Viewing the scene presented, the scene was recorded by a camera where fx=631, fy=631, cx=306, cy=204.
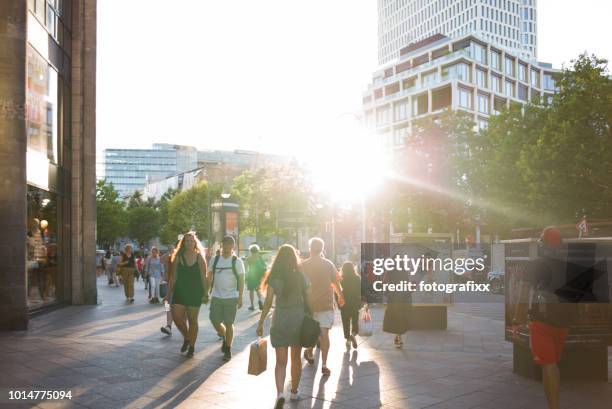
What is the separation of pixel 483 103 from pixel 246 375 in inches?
3119

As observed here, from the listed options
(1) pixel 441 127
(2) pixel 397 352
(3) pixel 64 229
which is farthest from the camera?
(1) pixel 441 127

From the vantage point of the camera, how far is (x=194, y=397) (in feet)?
22.1

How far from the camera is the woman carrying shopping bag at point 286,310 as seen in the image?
21.1ft

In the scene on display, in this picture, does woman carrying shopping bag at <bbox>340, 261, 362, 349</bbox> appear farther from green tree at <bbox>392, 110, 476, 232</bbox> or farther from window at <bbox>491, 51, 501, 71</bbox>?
window at <bbox>491, 51, 501, 71</bbox>

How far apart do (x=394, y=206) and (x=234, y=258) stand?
38.7m

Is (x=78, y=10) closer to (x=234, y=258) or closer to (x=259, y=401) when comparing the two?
(x=234, y=258)

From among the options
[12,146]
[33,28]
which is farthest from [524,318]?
[33,28]

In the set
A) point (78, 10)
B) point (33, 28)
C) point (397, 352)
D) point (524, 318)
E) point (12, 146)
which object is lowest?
point (397, 352)

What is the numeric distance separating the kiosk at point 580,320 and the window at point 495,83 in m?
79.8

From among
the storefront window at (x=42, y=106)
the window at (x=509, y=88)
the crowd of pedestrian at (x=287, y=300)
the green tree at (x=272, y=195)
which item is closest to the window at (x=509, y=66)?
the window at (x=509, y=88)

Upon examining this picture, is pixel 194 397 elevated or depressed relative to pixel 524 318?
depressed

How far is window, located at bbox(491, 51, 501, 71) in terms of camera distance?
3310 inches

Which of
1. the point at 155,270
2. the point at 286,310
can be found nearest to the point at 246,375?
the point at 286,310

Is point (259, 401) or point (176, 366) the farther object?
point (176, 366)
